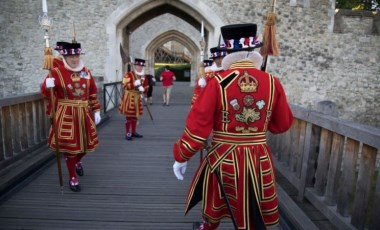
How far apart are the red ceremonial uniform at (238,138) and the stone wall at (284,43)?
33.8ft

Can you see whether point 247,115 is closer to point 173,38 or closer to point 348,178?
point 348,178

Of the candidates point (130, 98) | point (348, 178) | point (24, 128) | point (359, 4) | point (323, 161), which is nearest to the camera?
point (348, 178)

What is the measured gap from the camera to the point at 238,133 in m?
2.15

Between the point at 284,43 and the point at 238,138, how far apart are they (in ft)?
35.8

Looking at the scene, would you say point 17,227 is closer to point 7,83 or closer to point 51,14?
point 51,14

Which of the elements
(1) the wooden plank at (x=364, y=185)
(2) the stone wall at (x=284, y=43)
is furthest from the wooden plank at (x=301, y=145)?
(2) the stone wall at (x=284, y=43)

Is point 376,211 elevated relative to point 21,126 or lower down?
lower down

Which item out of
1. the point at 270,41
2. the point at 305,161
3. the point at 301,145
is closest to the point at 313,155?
the point at 305,161

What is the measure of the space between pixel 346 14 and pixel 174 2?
6974 millimetres

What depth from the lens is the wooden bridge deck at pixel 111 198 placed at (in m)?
3.10

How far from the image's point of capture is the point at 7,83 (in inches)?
481

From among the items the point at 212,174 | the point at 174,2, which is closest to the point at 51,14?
the point at 174,2

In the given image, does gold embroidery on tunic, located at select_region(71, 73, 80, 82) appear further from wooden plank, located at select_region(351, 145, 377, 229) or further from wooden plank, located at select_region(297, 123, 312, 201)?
wooden plank, located at select_region(351, 145, 377, 229)

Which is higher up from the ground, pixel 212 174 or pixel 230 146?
pixel 230 146
